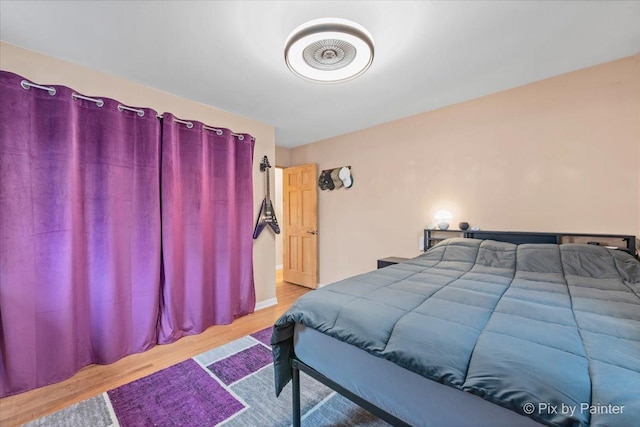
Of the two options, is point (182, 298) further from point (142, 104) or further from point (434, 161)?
point (434, 161)

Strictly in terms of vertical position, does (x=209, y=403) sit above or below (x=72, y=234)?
below

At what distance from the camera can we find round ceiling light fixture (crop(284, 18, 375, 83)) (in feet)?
5.06

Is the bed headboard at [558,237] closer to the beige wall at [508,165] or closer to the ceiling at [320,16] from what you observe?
the beige wall at [508,165]

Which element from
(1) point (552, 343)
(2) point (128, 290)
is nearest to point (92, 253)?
(2) point (128, 290)

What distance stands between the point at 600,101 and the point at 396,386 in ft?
9.45

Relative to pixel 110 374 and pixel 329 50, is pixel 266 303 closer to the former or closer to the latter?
pixel 110 374

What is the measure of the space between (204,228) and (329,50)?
211cm

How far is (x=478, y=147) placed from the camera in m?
2.80

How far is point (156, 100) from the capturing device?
2525 millimetres

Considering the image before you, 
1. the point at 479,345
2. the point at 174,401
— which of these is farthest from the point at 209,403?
the point at 479,345

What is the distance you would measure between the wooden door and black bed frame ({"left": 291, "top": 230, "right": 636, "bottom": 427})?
91.3 inches

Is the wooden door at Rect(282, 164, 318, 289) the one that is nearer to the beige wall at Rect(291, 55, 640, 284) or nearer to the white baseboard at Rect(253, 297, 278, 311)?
the beige wall at Rect(291, 55, 640, 284)

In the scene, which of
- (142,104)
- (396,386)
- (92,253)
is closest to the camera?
(396,386)

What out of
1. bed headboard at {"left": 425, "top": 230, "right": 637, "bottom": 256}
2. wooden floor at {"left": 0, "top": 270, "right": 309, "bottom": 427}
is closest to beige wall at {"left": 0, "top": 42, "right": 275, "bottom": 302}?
wooden floor at {"left": 0, "top": 270, "right": 309, "bottom": 427}
